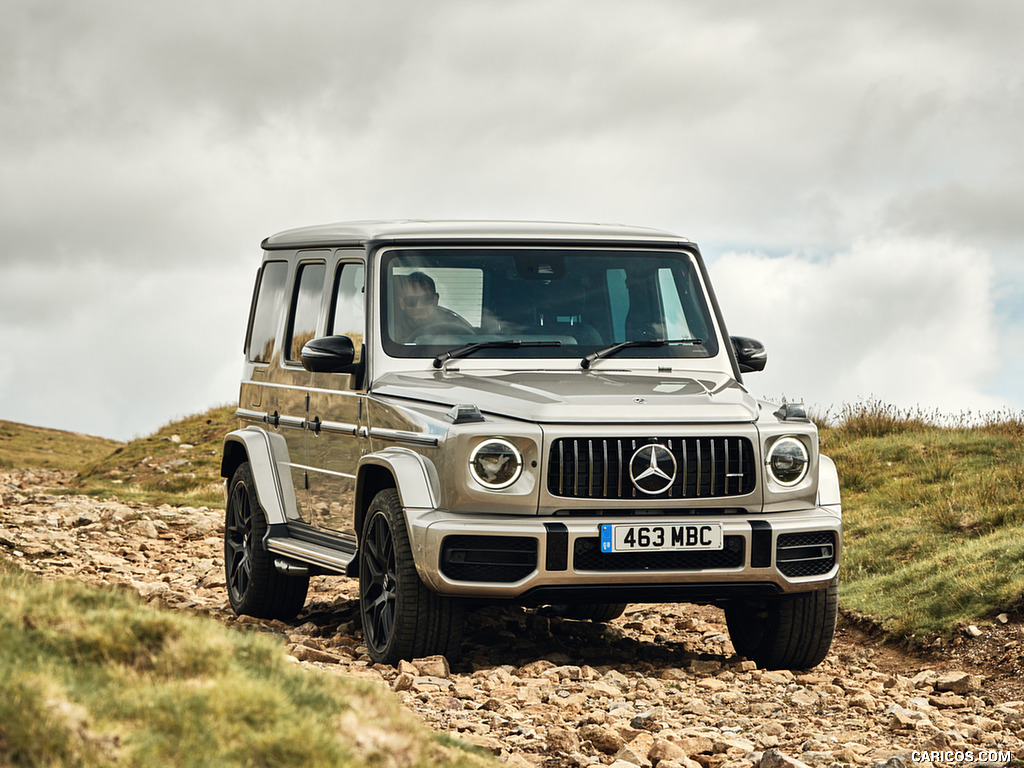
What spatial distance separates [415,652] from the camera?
6.88 metres

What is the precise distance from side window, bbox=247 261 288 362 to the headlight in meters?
3.25

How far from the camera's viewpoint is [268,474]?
30.0 feet

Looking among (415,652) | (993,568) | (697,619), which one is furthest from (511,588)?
(993,568)

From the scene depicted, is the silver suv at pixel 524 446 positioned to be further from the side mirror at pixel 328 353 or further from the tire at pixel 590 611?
the tire at pixel 590 611

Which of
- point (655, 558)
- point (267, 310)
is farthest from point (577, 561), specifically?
point (267, 310)

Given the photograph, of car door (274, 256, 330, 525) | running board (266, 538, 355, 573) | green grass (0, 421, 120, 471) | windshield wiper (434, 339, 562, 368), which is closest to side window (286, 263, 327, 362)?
car door (274, 256, 330, 525)

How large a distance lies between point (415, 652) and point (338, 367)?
1729mm

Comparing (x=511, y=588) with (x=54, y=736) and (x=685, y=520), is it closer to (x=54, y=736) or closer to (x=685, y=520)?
(x=685, y=520)

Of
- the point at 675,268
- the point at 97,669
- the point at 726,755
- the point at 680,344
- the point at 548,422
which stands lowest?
→ the point at 726,755

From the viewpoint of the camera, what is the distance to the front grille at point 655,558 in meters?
6.61

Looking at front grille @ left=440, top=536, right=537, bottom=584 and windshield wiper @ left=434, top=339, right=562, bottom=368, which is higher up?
windshield wiper @ left=434, top=339, right=562, bottom=368

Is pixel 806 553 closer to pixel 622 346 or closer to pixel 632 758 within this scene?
pixel 622 346

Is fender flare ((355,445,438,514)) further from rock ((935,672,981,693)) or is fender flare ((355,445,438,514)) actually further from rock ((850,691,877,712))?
A: rock ((935,672,981,693))

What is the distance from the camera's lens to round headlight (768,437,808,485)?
695 cm
